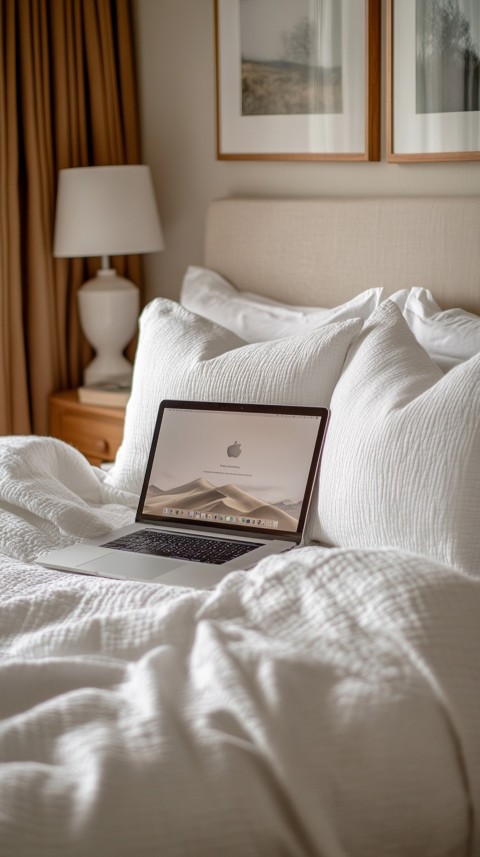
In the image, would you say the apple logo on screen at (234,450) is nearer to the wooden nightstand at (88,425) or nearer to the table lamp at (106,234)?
the wooden nightstand at (88,425)

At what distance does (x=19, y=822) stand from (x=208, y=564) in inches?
30.1

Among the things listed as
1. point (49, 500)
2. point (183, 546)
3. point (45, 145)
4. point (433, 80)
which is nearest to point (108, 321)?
point (45, 145)

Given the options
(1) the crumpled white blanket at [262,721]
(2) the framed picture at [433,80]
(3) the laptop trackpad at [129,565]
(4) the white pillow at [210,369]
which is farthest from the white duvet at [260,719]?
(2) the framed picture at [433,80]

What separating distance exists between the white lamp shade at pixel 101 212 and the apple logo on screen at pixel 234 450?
139 cm

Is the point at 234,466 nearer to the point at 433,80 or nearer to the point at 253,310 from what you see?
the point at 253,310

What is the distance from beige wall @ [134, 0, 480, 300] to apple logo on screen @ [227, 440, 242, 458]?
123cm

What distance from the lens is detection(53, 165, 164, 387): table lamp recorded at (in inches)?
123

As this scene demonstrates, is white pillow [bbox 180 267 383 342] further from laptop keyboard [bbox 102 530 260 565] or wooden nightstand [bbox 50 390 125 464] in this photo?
laptop keyboard [bbox 102 530 260 565]

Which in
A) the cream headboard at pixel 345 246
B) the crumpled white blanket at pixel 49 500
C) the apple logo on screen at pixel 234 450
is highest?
the cream headboard at pixel 345 246

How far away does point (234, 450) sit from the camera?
193 cm

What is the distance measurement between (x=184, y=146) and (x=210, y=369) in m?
1.55

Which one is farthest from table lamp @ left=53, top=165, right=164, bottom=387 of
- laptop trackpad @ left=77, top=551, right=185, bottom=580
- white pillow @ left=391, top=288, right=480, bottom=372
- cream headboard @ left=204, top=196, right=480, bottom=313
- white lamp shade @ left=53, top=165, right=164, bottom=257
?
laptop trackpad @ left=77, top=551, right=185, bottom=580

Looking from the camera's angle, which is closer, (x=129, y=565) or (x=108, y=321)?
(x=129, y=565)

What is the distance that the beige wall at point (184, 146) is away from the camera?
10.2 ft
